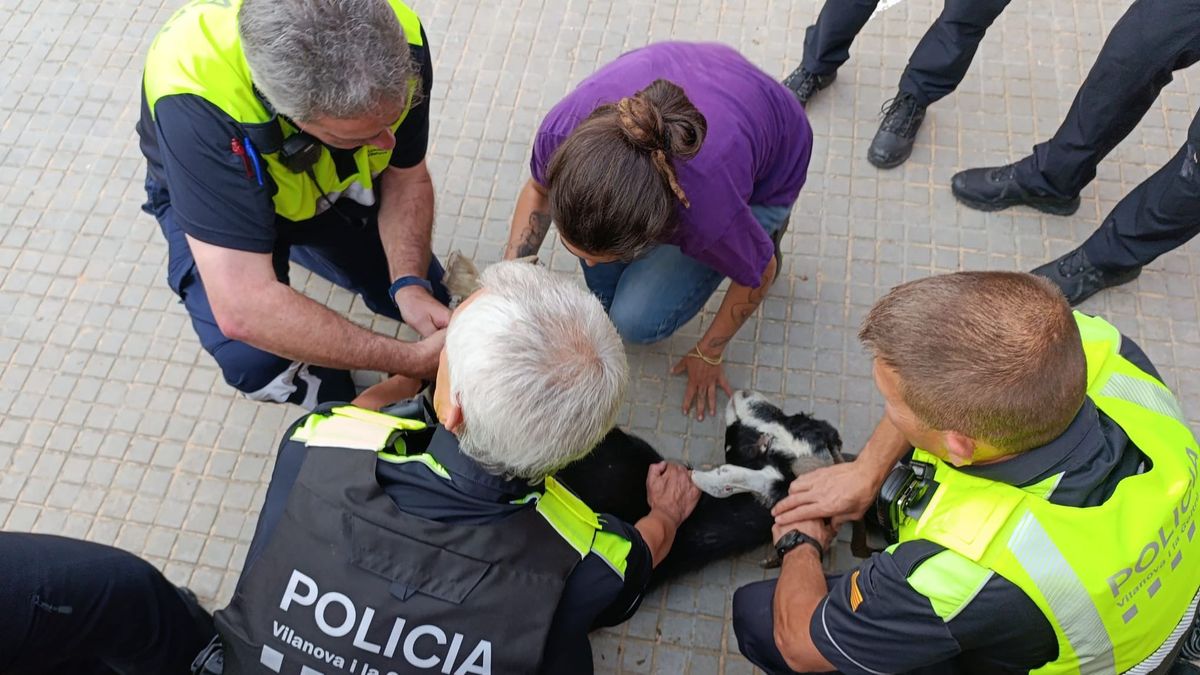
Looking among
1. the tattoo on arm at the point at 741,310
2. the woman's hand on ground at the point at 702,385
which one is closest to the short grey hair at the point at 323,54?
the tattoo on arm at the point at 741,310

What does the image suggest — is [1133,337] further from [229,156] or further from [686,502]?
[229,156]

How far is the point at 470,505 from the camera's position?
5.61ft

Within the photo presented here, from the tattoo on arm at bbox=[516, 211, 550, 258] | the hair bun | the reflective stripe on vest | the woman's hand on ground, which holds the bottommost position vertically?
the woman's hand on ground

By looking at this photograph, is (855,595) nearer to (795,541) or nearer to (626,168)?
(795,541)

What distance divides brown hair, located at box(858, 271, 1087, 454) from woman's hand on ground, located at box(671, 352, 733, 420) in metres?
1.37

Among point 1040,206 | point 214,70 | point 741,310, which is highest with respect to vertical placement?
point 214,70

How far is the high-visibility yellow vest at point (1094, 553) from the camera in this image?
5.39 ft

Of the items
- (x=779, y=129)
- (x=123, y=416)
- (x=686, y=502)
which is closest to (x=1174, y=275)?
(x=779, y=129)

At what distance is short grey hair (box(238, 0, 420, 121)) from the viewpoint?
1971 mm

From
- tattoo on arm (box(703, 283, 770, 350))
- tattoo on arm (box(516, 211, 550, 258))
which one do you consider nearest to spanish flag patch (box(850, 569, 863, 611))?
tattoo on arm (box(703, 283, 770, 350))

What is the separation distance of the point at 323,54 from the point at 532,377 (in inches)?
40.3

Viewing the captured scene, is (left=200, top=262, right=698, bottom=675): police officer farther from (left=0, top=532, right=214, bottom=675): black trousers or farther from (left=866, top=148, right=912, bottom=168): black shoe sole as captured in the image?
(left=866, top=148, right=912, bottom=168): black shoe sole

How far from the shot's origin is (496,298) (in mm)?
1658

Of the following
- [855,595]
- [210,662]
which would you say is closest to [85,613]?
[210,662]
